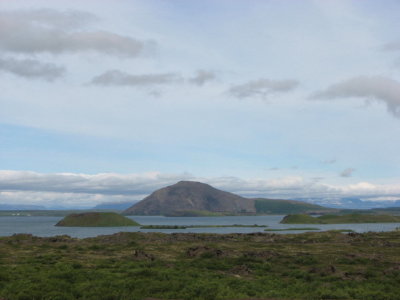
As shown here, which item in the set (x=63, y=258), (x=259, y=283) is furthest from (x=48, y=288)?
(x=63, y=258)

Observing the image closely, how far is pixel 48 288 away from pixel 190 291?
1234 centimetres

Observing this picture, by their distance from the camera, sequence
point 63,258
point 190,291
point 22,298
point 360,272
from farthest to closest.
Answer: point 63,258 < point 360,272 < point 190,291 < point 22,298

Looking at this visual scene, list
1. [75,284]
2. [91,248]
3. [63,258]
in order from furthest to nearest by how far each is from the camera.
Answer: [91,248]
[63,258]
[75,284]

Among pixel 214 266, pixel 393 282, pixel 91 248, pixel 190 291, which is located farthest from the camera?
pixel 91 248

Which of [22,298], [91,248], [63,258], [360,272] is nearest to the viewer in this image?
[22,298]

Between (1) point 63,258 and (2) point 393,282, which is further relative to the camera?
(1) point 63,258

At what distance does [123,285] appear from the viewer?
120ft

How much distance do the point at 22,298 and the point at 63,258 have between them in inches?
1024

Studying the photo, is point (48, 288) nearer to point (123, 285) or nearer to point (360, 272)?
point (123, 285)

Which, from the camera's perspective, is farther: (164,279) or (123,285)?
(164,279)

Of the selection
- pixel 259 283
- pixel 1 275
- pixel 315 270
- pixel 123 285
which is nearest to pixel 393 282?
pixel 315 270

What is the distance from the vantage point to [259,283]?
39.0 meters

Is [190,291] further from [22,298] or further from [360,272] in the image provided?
[360,272]

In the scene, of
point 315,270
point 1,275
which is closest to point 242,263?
point 315,270
